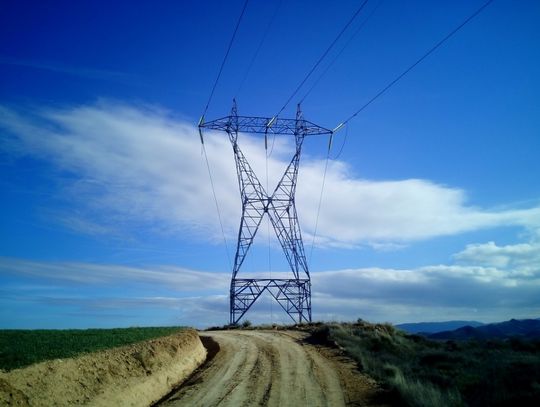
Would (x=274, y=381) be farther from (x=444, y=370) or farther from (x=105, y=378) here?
(x=444, y=370)

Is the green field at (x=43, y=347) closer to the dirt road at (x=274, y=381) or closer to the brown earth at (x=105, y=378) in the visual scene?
the brown earth at (x=105, y=378)

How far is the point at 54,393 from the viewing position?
11797 millimetres

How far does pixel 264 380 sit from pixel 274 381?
0.41 meters

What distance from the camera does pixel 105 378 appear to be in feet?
46.8

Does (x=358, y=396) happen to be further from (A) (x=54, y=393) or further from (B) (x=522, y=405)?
(A) (x=54, y=393)

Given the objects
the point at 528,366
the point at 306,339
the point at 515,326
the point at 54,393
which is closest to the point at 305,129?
the point at 306,339

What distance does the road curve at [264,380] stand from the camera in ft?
47.4

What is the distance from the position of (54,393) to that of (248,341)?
17.7m

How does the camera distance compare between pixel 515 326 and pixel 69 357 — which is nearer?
pixel 69 357

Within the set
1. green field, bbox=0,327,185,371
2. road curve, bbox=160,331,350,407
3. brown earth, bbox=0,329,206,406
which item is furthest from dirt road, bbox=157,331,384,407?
green field, bbox=0,327,185,371

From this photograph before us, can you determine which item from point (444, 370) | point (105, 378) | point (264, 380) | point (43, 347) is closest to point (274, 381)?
point (264, 380)

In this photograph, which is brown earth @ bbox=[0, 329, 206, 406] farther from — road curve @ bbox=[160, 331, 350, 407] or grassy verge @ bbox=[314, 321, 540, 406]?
grassy verge @ bbox=[314, 321, 540, 406]

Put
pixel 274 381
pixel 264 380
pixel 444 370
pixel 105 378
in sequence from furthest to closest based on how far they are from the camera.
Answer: pixel 444 370 → pixel 264 380 → pixel 274 381 → pixel 105 378

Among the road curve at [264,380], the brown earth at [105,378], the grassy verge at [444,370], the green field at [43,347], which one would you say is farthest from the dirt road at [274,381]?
the green field at [43,347]
